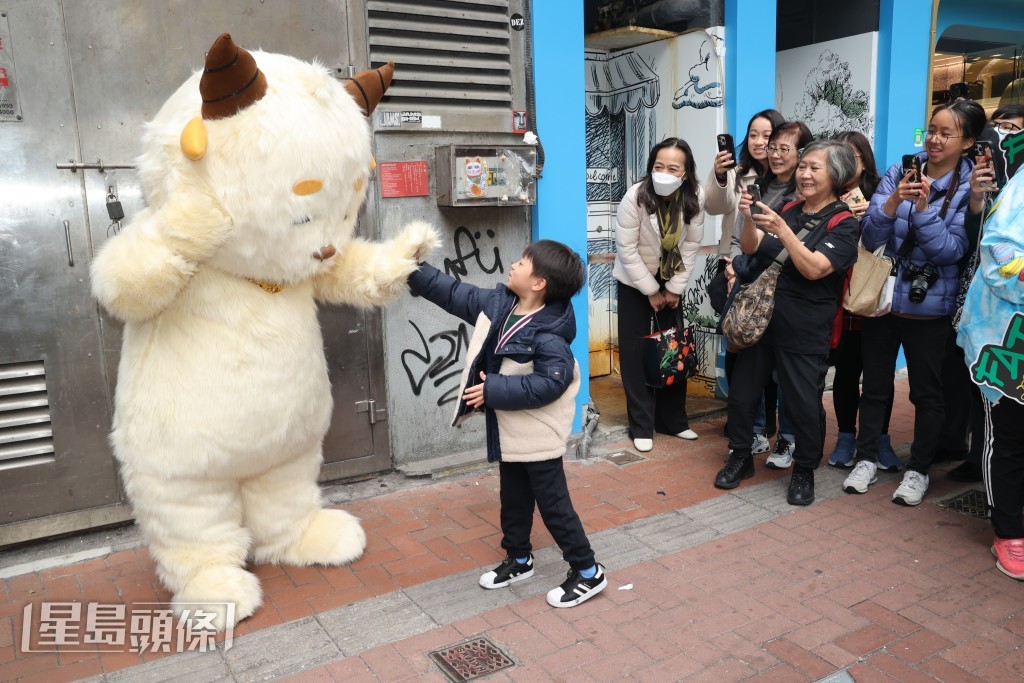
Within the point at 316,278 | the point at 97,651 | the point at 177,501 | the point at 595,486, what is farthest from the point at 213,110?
the point at 595,486

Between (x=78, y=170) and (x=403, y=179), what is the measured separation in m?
1.77

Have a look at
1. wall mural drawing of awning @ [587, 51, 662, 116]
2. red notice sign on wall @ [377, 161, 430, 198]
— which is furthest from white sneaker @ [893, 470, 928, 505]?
wall mural drawing of awning @ [587, 51, 662, 116]

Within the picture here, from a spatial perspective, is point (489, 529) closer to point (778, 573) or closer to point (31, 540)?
point (778, 573)

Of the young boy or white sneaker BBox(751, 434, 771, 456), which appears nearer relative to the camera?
the young boy

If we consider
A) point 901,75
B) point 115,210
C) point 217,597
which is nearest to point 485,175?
point 115,210

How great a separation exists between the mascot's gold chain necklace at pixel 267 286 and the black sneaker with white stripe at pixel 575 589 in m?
1.81

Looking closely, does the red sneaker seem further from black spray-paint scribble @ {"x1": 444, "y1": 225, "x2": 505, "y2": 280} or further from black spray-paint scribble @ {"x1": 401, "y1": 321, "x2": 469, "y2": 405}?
black spray-paint scribble @ {"x1": 444, "y1": 225, "x2": 505, "y2": 280}

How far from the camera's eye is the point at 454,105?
509 centimetres

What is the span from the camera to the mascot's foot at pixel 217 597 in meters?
3.37

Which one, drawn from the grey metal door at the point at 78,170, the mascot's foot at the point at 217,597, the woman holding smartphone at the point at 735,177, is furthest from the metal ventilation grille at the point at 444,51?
the mascot's foot at the point at 217,597

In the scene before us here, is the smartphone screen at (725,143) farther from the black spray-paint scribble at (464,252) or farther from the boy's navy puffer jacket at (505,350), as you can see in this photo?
the boy's navy puffer jacket at (505,350)

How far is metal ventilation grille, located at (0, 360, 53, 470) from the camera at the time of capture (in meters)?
4.05

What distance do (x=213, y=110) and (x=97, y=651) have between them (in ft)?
7.44

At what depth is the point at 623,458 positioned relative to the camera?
Result: 5.53 metres
